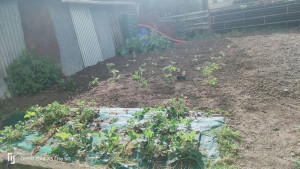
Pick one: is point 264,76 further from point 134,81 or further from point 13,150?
point 13,150

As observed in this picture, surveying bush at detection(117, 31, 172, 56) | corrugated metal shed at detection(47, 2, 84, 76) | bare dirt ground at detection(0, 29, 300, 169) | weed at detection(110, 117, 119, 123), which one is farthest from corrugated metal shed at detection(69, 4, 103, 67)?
weed at detection(110, 117, 119, 123)

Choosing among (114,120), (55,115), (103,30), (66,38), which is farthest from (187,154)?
(103,30)

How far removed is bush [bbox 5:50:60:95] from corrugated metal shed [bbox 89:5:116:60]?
10.0 ft

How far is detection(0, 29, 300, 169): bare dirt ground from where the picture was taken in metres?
2.62

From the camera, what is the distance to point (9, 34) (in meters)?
5.30

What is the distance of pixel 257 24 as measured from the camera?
32.1ft

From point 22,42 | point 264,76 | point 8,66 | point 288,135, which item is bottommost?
point 288,135

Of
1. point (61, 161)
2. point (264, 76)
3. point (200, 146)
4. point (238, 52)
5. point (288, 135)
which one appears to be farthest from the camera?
point (238, 52)

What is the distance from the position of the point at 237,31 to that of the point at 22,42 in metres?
8.91

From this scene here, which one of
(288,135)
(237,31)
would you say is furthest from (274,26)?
(288,135)

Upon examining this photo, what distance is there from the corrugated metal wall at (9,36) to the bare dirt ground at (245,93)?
86cm

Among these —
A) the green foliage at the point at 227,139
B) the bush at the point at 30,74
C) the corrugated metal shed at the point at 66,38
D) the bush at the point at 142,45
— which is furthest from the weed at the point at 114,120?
the bush at the point at 142,45

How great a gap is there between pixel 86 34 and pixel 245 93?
6028 mm

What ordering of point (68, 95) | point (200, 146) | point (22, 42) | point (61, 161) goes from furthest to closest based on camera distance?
point (22, 42), point (68, 95), point (200, 146), point (61, 161)
